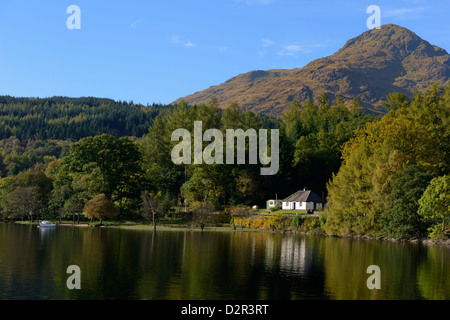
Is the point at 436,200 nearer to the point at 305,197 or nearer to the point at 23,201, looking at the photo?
the point at 305,197

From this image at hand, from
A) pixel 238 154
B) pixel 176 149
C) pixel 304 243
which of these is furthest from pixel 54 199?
pixel 304 243

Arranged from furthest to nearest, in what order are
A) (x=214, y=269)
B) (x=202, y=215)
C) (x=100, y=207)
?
(x=100, y=207) < (x=202, y=215) < (x=214, y=269)

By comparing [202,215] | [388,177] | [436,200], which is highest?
[388,177]

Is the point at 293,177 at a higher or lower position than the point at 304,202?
higher

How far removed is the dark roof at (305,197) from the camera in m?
96.7

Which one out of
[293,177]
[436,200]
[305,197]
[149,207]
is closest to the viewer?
[436,200]

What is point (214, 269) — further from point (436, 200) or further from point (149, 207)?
point (149, 207)

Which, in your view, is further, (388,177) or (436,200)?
(388,177)

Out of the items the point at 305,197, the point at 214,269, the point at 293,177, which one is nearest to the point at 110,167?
the point at 305,197

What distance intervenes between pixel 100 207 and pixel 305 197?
40.1m

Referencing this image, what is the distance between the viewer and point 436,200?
209 feet

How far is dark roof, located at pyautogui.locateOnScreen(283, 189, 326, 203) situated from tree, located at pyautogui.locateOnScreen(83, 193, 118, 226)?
35.7 metres
